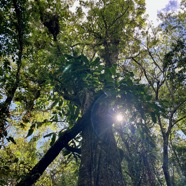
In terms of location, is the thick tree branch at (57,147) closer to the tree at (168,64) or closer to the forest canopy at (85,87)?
the forest canopy at (85,87)

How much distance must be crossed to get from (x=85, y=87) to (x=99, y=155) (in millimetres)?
1541

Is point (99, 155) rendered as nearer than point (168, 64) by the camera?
Yes

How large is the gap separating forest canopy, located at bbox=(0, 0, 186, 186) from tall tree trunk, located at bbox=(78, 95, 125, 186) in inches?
0.9

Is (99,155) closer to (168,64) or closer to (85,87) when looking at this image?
(85,87)

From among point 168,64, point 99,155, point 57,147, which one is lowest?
point 99,155

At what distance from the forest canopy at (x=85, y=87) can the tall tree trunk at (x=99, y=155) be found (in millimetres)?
23

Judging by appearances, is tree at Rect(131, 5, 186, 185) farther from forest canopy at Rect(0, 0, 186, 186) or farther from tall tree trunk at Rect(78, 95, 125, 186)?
tall tree trunk at Rect(78, 95, 125, 186)

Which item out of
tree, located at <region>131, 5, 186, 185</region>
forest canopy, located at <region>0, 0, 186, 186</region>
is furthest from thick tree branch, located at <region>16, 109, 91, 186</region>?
tree, located at <region>131, 5, 186, 185</region>

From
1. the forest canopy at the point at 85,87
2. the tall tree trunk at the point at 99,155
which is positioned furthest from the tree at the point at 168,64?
the tall tree trunk at the point at 99,155

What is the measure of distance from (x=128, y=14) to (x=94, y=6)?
67.7 inches

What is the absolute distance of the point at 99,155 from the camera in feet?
16.2

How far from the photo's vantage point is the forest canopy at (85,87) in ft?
14.4

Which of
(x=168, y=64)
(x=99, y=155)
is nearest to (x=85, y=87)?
(x=99, y=155)

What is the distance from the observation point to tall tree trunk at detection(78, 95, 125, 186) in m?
4.54
